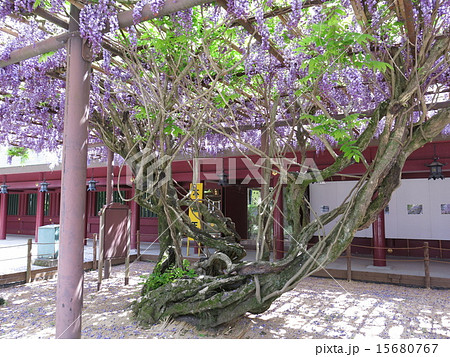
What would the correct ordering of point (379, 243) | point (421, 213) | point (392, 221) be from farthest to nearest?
point (392, 221) → point (421, 213) → point (379, 243)

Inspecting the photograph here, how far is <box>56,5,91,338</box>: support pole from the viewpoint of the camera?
111 inches

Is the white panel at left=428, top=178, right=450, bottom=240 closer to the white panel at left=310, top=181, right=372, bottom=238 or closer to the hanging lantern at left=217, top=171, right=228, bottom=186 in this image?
the white panel at left=310, top=181, right=372, bottom=238

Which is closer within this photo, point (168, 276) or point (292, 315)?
point (168, 276)

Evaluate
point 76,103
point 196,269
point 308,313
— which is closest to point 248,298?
point 196,269

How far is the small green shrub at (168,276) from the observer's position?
174 inches

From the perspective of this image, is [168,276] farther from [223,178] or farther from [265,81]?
[223,178]

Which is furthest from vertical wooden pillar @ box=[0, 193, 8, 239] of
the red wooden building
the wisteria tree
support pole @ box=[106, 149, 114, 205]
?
the wisteria tree

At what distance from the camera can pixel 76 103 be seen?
293cm

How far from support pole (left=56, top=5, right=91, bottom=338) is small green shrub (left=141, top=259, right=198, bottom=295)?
1.65 meters

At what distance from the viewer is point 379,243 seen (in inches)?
314

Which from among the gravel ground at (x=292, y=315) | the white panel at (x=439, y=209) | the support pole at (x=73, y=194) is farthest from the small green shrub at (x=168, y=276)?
the white panel at (x=439, y=209)

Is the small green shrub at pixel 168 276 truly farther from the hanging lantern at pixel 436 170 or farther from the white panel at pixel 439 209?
the white panel at pixel 439 209

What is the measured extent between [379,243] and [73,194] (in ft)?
23.6

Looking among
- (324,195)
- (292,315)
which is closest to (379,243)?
(324,195)
